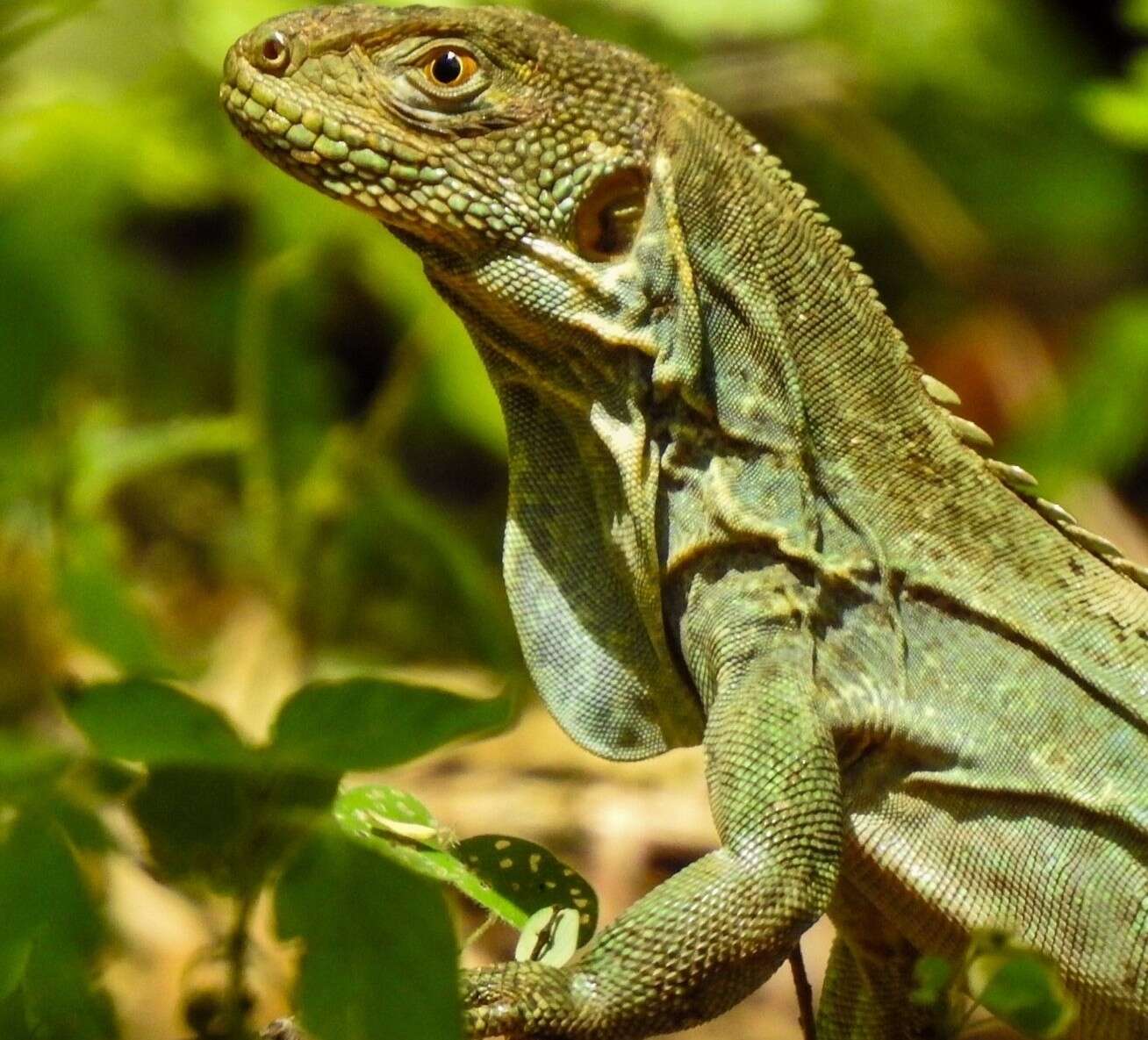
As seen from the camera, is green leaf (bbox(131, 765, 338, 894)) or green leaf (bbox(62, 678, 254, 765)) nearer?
green leaf (bbox(62, 678, 254, 765))

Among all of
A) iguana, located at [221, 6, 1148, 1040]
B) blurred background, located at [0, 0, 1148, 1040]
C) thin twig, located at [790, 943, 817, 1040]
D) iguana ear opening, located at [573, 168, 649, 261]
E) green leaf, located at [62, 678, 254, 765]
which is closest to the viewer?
green leaf, located at [62, 678, 254, 765]

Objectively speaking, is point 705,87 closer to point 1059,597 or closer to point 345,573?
point 345,573

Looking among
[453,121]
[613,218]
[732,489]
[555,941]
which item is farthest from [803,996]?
[453,121]

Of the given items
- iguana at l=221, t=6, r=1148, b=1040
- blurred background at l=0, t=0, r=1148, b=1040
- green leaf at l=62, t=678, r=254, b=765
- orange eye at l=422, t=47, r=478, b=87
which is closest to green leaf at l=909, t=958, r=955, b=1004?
iguana at l=221, t=6, r=1148, b=1040

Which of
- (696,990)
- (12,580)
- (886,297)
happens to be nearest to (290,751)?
(696,990)

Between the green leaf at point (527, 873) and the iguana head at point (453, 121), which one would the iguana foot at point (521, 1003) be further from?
the iguana head at point (453, 121)

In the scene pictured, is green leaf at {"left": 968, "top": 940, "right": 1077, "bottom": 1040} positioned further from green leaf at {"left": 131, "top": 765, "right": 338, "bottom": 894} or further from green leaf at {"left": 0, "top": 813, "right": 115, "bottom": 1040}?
green leaf at {"left": 0, "top": 813, "right": 115, "bottom": 1040}

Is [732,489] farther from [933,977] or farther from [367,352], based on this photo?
[367,352]

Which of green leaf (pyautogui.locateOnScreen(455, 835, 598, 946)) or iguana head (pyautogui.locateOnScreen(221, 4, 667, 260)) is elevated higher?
iguana head (pyautogui.locateOnScreen(221, 4, 667, 260))

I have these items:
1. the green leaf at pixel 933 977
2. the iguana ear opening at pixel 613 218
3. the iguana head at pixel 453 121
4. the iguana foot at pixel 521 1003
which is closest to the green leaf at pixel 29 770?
the iguana foot at pixel 521 1003
